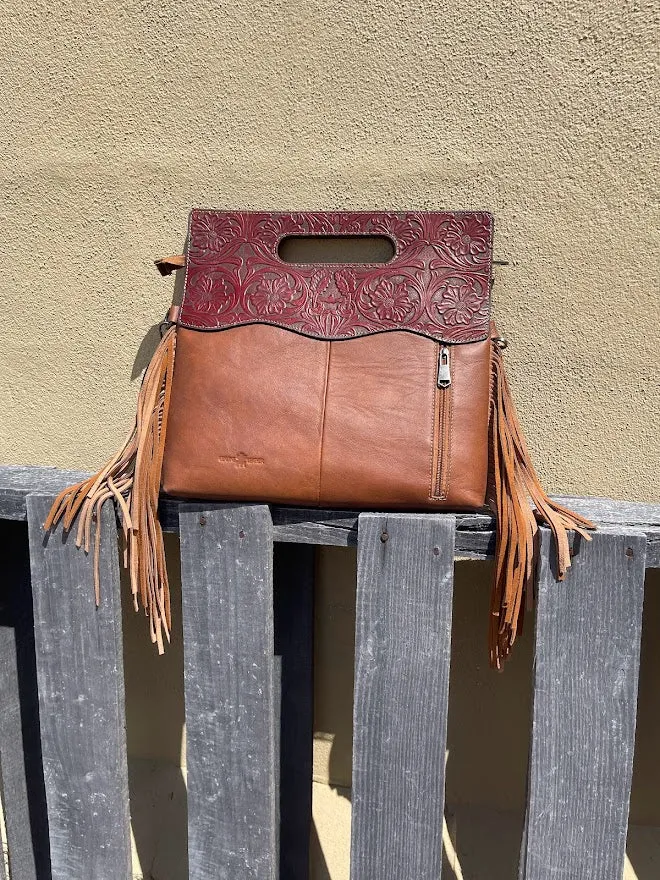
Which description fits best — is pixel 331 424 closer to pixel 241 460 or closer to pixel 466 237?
pixel 241 460

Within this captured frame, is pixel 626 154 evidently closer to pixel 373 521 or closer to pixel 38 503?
pixel 373 521

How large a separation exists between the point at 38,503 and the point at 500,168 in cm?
83

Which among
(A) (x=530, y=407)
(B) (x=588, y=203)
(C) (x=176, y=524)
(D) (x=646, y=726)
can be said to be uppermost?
(B) (x=588, y=203)

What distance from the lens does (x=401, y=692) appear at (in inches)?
30.5

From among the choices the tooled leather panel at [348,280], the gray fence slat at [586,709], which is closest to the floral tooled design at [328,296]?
the tooled leather panel at [348,280]

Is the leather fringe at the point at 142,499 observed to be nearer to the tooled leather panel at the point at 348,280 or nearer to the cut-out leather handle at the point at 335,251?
the tooled leather panel at the point at 348,280

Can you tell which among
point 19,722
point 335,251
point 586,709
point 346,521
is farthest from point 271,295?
point 19,722

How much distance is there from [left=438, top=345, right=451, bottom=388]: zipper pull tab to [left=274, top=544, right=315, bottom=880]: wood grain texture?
43 cm

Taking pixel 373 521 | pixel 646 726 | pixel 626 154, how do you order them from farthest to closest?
1. pixel 646 726
2. pixel 626 154
3. pixel 373 521

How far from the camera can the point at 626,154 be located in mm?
902

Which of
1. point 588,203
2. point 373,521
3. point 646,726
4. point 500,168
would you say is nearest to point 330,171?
point 500,168

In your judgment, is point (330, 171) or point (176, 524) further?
point (330, 171)

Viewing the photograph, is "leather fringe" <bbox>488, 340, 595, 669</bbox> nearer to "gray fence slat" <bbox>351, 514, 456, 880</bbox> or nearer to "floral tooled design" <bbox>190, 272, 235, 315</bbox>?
"gray fence slat" <bbox>351, 514, 456, 880</bbox>

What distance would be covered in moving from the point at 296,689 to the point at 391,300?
0.68 metres
